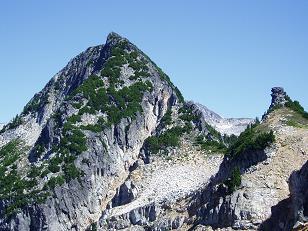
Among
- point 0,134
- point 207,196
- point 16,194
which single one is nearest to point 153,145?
point 16,194

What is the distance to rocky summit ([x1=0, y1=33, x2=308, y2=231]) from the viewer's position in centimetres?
6738

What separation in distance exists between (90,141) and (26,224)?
18.2 meters

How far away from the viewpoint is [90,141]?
103m

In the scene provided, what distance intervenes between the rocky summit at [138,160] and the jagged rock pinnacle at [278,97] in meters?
0.27

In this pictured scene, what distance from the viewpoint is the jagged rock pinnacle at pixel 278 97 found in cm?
9141

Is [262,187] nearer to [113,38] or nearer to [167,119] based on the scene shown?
[167,119]

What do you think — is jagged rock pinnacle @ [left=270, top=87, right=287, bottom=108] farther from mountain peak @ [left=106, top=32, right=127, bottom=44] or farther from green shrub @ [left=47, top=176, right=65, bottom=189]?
mountain peak @ [left=106, top=32, right=127, bottom=44]

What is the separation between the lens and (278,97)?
9538cm

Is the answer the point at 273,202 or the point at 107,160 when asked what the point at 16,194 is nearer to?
the point at 107,160

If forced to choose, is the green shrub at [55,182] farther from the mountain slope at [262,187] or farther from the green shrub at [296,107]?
the green shrub at [296,107]

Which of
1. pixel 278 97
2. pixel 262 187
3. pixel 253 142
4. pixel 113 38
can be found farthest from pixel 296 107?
pixel 113 38

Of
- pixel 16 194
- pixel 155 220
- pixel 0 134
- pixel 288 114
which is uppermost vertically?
pixel 0 134

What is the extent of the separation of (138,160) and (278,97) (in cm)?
2509

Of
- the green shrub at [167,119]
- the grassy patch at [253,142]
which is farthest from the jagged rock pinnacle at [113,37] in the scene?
the grassy patch at [253,142]
